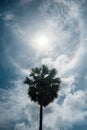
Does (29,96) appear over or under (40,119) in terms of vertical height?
over

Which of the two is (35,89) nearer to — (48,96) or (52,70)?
(48,96)

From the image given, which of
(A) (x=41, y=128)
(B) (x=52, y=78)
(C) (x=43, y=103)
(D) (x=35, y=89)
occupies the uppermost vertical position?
(B) (x=52, y=78)

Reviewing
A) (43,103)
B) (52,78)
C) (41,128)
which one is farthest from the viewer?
(52,78)

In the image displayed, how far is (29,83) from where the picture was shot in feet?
101

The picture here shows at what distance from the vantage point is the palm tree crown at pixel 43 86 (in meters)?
29.2

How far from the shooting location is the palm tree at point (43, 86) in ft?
95.8

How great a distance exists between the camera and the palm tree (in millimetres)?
29203

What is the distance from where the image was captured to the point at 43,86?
1179 inches

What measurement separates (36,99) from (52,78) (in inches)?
174

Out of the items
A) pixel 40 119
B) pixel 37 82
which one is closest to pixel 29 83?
pixel 37 82

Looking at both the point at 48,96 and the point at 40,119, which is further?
the point at 48,96

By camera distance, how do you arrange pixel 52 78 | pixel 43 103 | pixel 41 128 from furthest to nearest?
pixel 52 78 → pixel 43 103 → pixel 41 128

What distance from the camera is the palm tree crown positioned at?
2925 cm

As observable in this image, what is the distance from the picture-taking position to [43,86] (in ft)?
98.3
